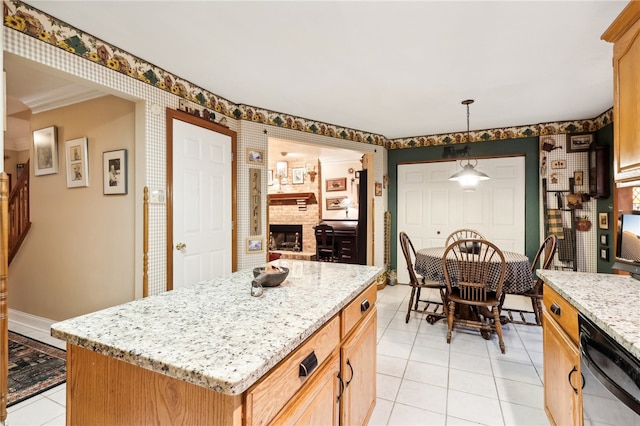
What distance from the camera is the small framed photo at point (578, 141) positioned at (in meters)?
3.89

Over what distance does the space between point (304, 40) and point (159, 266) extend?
2109 mm

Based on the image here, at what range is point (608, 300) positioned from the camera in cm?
129

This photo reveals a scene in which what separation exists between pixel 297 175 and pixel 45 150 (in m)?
4.42

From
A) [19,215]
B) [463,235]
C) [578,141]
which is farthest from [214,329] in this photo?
[578,141]

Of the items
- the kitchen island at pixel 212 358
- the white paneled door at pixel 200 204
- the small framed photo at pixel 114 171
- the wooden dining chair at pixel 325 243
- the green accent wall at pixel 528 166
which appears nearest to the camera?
the kitchen island at pixel 212 358

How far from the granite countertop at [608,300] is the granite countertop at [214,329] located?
0.91m

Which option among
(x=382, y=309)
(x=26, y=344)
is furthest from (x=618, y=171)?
(x=26, y=344)

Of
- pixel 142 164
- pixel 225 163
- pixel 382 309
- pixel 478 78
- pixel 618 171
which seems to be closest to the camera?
pixel 618 171

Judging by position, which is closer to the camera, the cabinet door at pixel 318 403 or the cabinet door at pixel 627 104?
the cabinet door at pixel 318 403

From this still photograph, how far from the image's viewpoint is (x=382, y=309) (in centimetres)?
377

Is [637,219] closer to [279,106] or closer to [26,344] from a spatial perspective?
[279,106]

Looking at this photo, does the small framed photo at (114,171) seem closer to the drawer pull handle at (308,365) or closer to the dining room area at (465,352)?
the drawer pull handle at (308,365)

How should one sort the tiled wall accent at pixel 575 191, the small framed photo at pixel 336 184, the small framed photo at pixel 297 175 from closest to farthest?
1. the tiled wall accent at pixel 575 191
2. the small framed photo at pixel 336 184
3. the small framed photo at pixel 297 175

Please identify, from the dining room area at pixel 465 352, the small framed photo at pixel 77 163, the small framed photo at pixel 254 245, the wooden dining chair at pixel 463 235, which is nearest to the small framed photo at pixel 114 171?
the small framed photo at pixel 77 163
